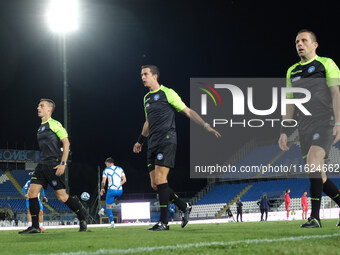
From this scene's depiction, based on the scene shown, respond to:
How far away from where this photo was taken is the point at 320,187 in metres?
6.58

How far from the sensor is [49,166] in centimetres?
816

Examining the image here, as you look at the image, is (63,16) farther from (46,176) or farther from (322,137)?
(322,137)

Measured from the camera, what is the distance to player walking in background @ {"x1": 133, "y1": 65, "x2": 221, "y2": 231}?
732cm

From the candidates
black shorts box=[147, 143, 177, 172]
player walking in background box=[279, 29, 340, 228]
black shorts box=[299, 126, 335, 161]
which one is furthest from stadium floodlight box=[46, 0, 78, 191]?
black shorts box=[299, 126, 335, 161]

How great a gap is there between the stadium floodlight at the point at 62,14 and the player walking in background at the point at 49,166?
873 inches

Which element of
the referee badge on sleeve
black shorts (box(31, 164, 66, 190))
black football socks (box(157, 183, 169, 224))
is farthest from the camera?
black shorts (box(31, 164, 66, 190))

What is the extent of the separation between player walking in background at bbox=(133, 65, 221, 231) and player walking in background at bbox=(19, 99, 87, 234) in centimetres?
165

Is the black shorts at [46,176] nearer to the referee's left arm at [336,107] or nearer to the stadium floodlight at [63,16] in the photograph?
the referee's left arm at [336,107]

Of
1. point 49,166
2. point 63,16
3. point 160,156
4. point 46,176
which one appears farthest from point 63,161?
point 63,16

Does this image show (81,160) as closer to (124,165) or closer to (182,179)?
(124,165)

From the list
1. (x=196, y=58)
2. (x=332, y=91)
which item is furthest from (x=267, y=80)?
(x=332, y=91)

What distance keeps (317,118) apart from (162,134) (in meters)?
2.28

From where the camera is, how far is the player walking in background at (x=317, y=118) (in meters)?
6.48

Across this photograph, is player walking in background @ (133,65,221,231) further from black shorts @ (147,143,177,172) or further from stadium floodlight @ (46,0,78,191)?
stadium floodlight @ (46,0,78,191)
